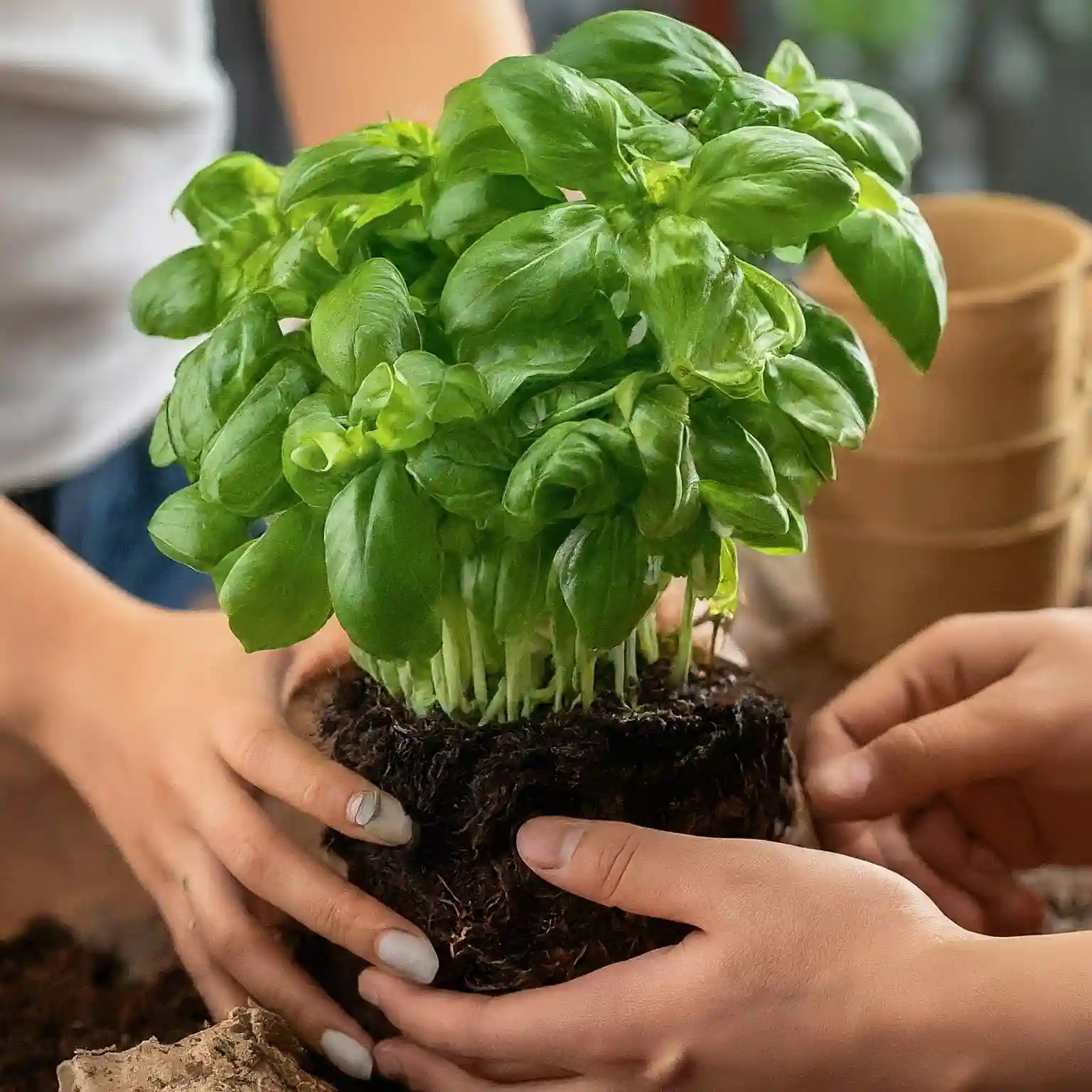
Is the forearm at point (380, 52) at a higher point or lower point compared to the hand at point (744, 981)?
higher

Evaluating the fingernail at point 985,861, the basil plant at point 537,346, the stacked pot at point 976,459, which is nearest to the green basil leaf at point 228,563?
the basil plant at point 537,346

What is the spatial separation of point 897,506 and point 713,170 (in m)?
0.84

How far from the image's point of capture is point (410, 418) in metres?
0.40

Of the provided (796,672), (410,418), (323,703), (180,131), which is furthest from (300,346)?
(796,672)

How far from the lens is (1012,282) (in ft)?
4.21

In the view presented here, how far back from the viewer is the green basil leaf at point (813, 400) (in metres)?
0.45

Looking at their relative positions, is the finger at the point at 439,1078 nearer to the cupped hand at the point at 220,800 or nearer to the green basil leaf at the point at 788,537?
the cupped hand at the point at 220,800

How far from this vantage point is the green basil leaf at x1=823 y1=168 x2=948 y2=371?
48cm

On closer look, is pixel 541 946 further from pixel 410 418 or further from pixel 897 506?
pixel 897 506

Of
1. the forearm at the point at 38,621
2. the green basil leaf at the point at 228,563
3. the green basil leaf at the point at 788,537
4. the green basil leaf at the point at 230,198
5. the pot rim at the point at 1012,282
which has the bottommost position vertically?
the forearm at the point at 38,621

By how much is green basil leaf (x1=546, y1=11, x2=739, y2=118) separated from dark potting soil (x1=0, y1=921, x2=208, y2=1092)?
19.7 inches

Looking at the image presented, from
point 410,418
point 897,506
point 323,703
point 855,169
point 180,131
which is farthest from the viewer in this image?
point 897,506

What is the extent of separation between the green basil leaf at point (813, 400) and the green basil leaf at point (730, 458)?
27 millimetres

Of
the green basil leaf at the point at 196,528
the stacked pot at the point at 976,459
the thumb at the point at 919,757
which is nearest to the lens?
the green basil leaf at the point at 196,528
